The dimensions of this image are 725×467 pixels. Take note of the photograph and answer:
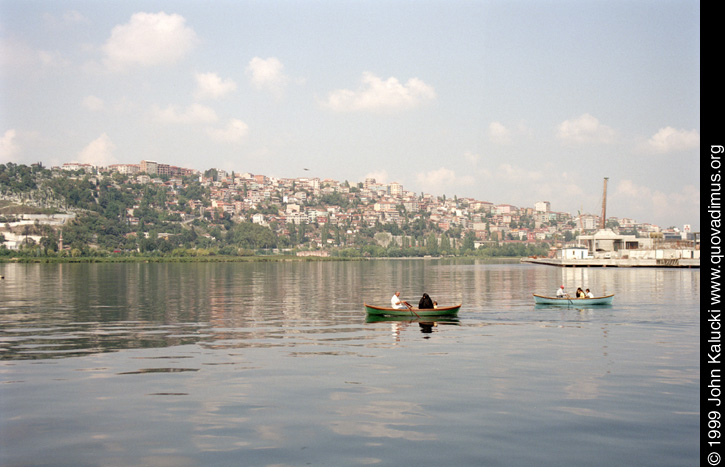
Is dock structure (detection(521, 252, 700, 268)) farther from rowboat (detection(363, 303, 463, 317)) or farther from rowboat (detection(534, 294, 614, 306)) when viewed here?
rowboat (detection(363, 303, 463, 317))

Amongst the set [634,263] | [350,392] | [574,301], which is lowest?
[634,263]

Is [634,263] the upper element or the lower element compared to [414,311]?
lower

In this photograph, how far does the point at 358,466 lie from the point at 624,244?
552 ft

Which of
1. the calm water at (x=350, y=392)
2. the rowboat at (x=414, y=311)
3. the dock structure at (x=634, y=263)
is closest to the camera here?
the calm water at (x=350, y=392)

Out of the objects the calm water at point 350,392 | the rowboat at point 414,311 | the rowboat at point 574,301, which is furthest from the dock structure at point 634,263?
the rowboat at point 414,311

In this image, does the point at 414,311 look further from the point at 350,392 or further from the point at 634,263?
the point at 634,263

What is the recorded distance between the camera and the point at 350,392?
19.2 meters

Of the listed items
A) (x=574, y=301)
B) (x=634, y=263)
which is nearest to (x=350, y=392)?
(x=574, y=301)

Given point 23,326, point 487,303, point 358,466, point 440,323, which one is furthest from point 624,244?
point 358,466

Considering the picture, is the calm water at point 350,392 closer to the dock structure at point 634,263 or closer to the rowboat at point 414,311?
the rowboat at point 414,311

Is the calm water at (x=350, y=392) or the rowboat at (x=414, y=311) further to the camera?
the rowboat at (x=414, y=311)

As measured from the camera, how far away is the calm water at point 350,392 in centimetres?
1409
